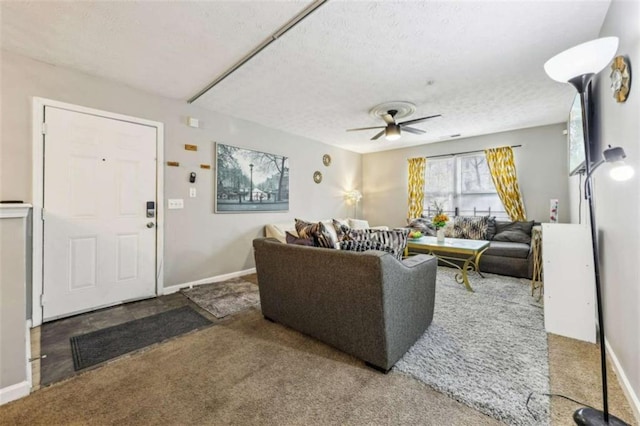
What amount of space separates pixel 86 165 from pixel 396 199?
560cm

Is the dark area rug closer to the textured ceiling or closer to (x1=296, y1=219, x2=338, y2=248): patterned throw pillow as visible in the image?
(x1=296, y1=219, x2=338, y2=248): patterned throw pillow

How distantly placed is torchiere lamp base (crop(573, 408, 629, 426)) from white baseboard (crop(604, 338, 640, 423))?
162 mm

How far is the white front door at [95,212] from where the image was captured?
2.53 m

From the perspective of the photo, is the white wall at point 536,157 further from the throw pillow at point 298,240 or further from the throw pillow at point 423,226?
the throw pillow at point 298,240

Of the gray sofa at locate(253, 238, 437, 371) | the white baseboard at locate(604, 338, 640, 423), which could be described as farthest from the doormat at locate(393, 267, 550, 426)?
the white baseboard at locate(604, 338, 640, 423)

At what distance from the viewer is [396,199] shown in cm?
623

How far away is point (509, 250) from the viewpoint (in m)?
3.88

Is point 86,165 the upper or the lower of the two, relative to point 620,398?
upper

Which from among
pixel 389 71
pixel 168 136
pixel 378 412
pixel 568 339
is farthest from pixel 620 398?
pixel 168 136

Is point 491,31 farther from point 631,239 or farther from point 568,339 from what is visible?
point 568,339

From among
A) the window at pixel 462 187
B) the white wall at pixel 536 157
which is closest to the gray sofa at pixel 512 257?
the white wall at pixel 536 157

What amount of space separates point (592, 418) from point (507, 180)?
439cm

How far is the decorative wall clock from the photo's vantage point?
57.8 inches

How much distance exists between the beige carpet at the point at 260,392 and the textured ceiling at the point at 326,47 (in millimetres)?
2511
